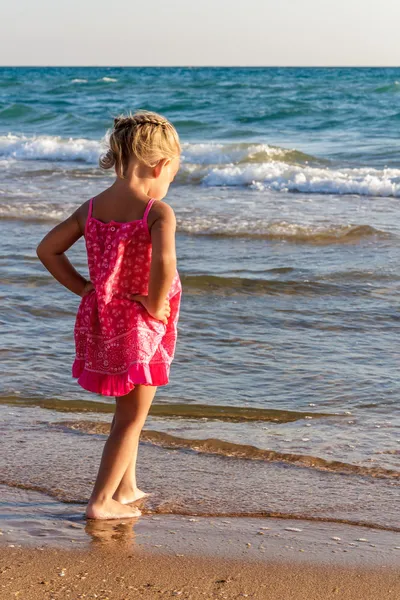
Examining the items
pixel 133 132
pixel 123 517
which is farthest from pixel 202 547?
pixel 133 132

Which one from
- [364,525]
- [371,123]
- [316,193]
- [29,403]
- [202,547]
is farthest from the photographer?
[371,123]

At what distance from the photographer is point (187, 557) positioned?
2.66 meters

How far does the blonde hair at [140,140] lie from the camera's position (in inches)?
113

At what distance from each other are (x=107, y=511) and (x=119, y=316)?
65 cm

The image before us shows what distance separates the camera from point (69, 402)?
4.41 meters

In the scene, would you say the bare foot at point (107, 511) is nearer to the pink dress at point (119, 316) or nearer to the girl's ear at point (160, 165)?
the pink dress at point (119, 316)

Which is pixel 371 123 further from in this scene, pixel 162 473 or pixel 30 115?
pixel 162 473

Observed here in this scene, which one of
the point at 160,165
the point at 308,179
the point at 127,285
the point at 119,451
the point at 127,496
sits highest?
the point at 160,165

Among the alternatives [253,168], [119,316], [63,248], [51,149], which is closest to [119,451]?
[119,316]

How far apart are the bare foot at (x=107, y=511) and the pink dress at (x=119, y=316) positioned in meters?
0.38

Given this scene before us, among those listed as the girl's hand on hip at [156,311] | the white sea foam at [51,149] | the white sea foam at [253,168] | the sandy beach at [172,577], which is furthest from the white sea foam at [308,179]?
the sandy beach at [172,577]

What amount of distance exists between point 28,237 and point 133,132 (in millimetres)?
6137

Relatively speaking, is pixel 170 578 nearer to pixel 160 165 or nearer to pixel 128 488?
pixel 128 488

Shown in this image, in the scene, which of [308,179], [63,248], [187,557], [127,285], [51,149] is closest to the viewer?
[187,557]
